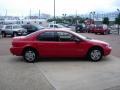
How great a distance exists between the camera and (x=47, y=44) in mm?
13062

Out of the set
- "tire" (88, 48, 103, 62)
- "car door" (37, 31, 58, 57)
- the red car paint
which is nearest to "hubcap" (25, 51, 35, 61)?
the red car paint

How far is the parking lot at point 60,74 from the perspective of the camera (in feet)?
27.7

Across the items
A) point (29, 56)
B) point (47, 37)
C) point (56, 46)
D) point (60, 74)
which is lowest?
point (60, 74)

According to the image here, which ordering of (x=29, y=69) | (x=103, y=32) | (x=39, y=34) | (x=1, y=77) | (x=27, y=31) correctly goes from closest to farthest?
(x=1, y=77)
(x=29, y=69)
(x=39, y=34)
(x=27, y=31)
(x=103, y=32)

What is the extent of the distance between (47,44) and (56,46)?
42cm

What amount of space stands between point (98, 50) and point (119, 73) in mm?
3054

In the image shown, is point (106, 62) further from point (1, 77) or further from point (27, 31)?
point (27, 31)

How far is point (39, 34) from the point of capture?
13.2 metres

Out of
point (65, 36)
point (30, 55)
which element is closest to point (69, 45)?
point (65, 36)

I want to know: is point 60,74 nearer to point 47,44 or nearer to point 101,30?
point 47,44

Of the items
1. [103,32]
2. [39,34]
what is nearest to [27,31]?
[103,32]

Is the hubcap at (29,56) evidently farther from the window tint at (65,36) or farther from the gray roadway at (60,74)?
the window tint at (65,36)

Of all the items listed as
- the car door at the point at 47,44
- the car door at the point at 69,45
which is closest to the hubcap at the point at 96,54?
the car door at the point at 69,45

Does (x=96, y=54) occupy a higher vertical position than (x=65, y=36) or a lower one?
lower
